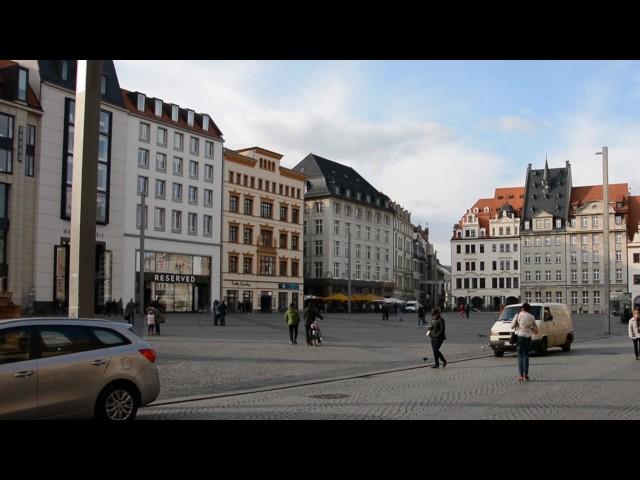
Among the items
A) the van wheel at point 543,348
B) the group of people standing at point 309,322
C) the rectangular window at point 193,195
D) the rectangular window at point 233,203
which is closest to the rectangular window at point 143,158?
the rectangular window at point 193,195

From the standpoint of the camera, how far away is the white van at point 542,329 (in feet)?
82.6

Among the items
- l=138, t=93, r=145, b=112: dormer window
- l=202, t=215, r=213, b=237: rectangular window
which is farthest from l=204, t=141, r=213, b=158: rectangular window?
l=138, t=93, r=145, b=112: dormer window

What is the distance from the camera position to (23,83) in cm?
6038

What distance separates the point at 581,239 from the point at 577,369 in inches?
4298

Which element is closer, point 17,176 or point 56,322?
point 56,322

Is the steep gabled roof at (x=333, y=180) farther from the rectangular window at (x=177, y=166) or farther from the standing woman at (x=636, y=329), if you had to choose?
the standing woman at (x=636, y=329)

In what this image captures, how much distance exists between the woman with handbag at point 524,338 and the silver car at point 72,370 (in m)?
9.06

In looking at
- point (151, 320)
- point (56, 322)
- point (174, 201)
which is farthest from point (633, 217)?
point (56, 322)

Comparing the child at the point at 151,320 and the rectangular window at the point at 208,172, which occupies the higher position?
the rectangular window at the point at 208,172

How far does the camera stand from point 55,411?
9930 millimetres

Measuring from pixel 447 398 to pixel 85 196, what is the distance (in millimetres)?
7945

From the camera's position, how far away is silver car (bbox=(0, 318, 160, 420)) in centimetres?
967

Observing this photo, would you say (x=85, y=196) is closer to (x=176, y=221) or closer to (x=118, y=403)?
(x=118, y=403)
